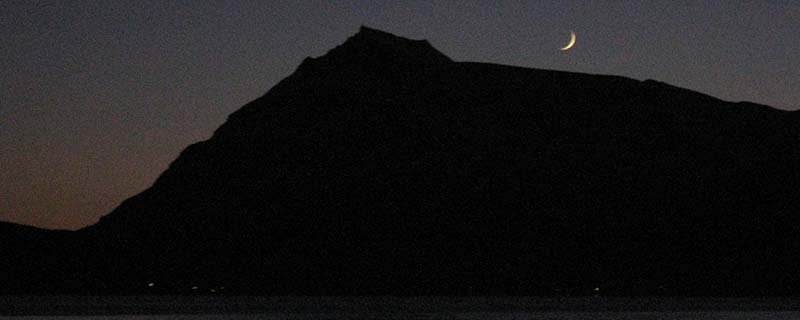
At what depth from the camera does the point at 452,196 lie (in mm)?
58188

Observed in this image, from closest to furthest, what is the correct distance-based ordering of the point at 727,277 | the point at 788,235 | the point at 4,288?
the point at 4,288 < the point at 727,277 < the point at 788,235

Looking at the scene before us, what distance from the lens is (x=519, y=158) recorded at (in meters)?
61.9

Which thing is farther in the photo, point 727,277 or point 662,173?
point 662,173

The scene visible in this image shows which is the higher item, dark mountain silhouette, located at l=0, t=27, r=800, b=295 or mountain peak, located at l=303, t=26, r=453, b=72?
mountain peak, located at l=303, t=26, r=453, b=72

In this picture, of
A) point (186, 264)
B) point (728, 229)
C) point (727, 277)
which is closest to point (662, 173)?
point (728, 229)

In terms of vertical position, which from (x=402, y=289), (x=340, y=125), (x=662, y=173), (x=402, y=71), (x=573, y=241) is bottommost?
(x=402, y=289)

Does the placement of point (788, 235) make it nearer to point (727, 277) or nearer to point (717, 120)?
point (727, 277)

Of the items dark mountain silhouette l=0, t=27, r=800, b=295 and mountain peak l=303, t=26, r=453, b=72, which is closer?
dark mountain silhouette l=0, t=27, r=800, b=295

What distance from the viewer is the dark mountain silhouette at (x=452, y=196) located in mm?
50875

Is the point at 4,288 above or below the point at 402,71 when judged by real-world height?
below

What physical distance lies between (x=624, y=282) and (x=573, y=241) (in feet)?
15.0

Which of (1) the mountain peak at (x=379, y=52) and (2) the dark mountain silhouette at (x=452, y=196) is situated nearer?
(2) the dark mountain silhouette at (x=452, y=196)

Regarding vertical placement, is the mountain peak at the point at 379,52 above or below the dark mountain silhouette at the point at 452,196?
above

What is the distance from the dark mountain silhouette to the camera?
50.9m
